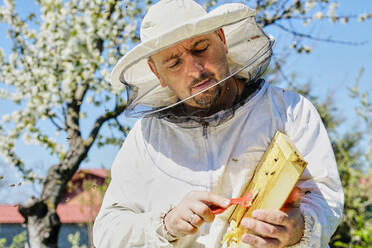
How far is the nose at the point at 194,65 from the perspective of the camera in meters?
1.68

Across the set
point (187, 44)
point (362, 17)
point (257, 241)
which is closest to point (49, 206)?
point (187, 44)

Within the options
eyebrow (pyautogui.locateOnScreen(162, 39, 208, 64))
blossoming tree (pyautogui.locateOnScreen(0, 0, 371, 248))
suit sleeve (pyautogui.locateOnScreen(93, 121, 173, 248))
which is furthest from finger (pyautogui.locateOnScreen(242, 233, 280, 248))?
blossoming tree (pyautogui.locateOnScreen(0, 0, 371, 248))

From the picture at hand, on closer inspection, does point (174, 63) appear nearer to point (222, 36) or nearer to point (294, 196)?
point (222, 36)

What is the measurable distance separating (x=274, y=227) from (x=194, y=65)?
0.68 meters

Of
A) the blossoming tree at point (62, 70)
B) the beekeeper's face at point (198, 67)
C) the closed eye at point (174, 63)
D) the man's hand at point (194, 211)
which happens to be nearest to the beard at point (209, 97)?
the beekeeper's face at point (198, 67)

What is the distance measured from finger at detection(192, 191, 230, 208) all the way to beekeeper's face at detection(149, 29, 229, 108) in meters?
0.45

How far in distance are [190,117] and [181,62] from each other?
0.22 metres

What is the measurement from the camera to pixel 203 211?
1.39 meters

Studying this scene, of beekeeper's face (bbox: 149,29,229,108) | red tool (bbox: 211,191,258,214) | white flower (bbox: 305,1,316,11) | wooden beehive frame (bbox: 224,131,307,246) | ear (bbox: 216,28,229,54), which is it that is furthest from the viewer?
white flower (bbox: 305,1,316,11)

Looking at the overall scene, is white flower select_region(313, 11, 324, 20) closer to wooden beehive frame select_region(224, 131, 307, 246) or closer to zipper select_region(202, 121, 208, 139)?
zipper select_region(202, 121, 208, 139)

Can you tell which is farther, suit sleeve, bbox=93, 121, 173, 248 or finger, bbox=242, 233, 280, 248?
suit sleeve, bbox=93, 121, 173, 248

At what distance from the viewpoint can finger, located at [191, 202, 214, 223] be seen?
1.39 meters

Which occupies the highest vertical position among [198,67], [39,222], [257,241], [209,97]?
[198,67]

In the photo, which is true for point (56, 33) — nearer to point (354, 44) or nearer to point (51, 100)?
point (51, 100)
